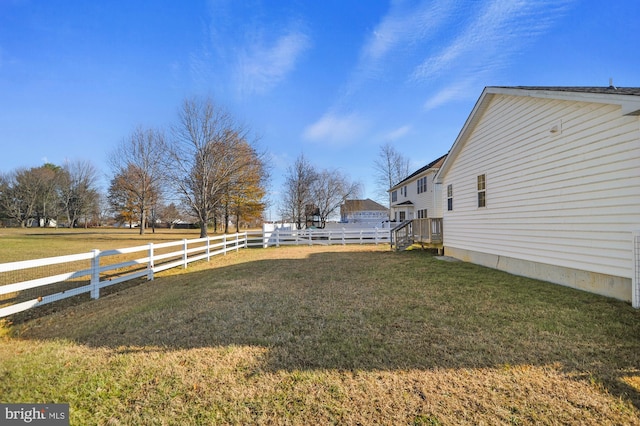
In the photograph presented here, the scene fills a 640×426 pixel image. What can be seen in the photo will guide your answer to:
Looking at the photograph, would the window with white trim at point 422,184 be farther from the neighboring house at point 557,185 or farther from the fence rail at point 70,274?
the fence rail at point 70,274

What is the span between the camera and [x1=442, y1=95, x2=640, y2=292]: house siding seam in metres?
4.86

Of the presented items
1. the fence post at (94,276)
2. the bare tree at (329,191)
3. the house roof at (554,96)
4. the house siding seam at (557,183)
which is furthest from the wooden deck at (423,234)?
the bare tree at (329,191)

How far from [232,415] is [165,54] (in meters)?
12.7

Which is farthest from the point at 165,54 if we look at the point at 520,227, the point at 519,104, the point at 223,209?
the point at 223,209

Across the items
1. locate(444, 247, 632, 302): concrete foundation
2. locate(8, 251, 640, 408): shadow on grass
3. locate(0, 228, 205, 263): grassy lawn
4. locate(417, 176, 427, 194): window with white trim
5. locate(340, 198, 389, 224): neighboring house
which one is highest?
locate(417, 176, 427, 194): window with white trim

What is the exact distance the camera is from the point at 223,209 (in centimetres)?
2894

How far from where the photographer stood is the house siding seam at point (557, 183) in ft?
16.0

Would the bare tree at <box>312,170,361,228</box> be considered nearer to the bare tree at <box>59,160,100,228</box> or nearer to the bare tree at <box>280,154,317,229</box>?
the bare tree at <box>280,154,317,229</box>

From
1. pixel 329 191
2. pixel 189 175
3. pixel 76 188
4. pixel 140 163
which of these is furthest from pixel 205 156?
pixel 76 188

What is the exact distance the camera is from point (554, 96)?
6.00 m

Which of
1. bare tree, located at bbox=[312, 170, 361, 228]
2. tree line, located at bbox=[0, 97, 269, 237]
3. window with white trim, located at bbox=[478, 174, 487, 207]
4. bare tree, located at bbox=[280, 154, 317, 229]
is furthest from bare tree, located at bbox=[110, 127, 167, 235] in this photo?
window with white trim, located at bbox=[478, 174, 487, 207]

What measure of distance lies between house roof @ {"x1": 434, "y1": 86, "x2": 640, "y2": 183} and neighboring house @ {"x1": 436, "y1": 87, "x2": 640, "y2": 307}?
22mm

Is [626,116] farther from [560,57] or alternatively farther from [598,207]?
[560,57]

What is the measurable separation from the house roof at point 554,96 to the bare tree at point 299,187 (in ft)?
78.2
